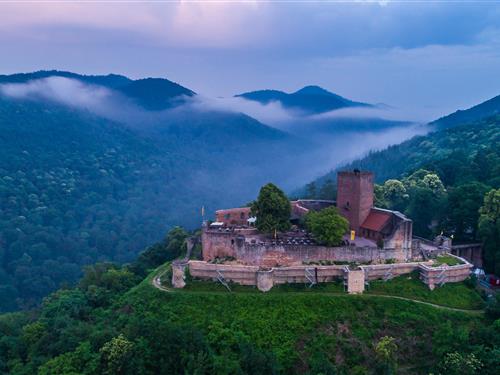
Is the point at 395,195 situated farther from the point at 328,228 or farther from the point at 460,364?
the point at 460,364

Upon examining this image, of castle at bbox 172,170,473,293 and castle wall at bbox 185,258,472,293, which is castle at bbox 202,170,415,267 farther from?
castle wall at bbox 185,258,472,293

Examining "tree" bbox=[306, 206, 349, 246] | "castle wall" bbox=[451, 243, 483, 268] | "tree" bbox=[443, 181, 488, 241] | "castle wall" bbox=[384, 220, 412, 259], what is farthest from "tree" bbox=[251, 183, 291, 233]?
"tree" bbox=[443, 181, 488, 241]

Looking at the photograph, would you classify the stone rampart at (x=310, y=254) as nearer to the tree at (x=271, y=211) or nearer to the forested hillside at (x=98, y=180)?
the tree at (x=271, y=211)

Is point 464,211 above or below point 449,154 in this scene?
below

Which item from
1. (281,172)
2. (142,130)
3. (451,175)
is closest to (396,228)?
(451,175)

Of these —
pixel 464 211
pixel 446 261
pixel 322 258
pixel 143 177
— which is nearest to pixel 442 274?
pixel 446 261

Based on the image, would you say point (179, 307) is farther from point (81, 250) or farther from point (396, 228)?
point (81, 250)

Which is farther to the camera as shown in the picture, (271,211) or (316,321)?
(271,211)
